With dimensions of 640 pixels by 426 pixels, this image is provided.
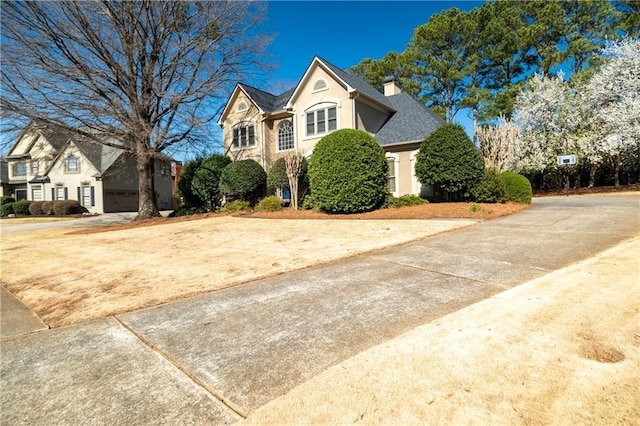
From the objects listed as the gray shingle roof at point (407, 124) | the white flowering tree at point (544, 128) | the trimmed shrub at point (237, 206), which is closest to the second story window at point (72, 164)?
the trimmed shrub at point (237, 206)

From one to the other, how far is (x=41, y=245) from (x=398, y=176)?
14860mm

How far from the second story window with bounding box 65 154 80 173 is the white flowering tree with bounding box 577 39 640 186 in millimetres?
41114

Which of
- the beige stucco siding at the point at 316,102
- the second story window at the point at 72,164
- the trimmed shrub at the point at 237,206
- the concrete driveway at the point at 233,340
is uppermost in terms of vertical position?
the beige stucco siding at the point at 316,102

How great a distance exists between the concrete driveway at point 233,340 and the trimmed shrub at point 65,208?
29.5 metres

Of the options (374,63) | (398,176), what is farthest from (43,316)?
(374,63)

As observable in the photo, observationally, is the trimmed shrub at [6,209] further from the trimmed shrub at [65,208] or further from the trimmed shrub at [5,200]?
the trimmed shrub at [65,208]

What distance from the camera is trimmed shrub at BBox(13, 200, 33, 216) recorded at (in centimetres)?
2816

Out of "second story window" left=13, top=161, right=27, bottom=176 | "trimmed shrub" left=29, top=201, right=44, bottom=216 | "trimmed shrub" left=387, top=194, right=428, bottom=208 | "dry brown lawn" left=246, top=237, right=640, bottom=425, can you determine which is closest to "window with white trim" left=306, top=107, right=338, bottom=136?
"trimmed shrub" left=387, top=194, right=428, bottom=208

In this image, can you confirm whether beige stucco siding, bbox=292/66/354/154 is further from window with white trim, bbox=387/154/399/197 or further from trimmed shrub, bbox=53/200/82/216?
trimmed shrub, bbox=53/200/82/216

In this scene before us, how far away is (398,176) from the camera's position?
16672mm

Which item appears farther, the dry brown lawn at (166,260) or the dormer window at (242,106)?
the dormer window at (242,106)

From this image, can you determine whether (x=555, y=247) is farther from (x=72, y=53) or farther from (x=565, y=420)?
(x=72, y=53)

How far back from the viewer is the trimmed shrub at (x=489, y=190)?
12938mm

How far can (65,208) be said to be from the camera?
26266 mm
